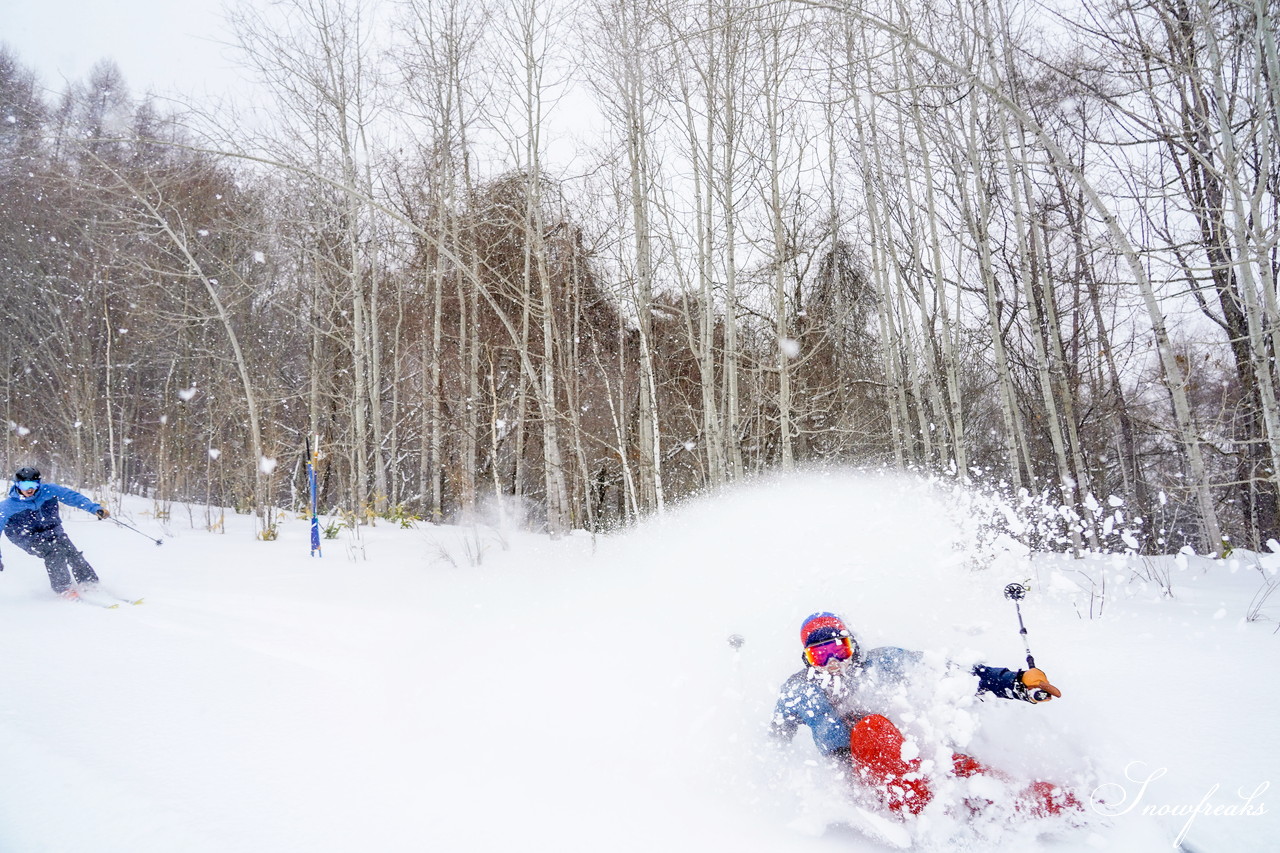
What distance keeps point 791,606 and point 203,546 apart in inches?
304

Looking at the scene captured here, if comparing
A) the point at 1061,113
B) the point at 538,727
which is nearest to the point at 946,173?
the point at 1061,113

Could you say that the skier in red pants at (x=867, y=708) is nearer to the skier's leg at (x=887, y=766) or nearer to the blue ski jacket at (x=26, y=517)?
the skier's leg at (x=887, y=766)

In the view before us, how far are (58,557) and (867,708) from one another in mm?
7261

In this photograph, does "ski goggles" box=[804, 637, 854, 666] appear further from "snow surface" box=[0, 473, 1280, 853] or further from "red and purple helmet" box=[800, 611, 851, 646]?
"snow surface" box=[0, 473, 1280, 853]

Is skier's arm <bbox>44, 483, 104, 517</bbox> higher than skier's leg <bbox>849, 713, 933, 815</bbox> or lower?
higher

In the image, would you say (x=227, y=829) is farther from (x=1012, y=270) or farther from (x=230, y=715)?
(x=1012, y=270)

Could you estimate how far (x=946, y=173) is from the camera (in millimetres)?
11000

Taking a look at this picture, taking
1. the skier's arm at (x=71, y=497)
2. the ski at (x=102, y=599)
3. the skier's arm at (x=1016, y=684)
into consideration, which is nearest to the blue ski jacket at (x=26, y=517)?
the skier's arm at (x=71, y=497)

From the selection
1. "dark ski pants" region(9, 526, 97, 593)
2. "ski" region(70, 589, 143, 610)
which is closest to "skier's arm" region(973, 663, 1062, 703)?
"ski" region(70, 589, 143, 610)

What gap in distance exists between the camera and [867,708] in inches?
135

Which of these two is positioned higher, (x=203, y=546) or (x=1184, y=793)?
(x=203, y=546)
